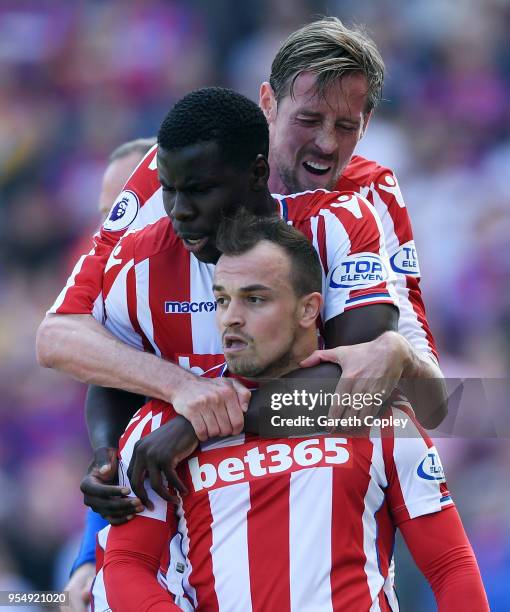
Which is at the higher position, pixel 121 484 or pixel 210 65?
pixel 210 65

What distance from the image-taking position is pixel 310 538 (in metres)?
3.03

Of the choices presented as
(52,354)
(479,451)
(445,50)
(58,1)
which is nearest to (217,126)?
(52,354)

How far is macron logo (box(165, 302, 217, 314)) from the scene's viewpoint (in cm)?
334

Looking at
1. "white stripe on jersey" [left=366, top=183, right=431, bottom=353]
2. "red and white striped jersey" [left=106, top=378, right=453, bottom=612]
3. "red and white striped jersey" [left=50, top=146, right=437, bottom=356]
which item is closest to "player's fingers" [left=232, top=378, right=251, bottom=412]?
"red and white striped jersey" [left=106, top=378, right=453, bottom=612]

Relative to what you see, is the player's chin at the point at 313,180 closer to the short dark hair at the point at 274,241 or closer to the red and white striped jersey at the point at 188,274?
the red and white striped jersey at the point at 188,274

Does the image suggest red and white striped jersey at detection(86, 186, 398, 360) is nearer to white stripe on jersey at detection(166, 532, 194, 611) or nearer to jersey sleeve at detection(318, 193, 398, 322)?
jersey sleeve at detection(318, 193, 398, 322)

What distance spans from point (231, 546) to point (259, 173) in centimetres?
98

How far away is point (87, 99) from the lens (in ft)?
28.5

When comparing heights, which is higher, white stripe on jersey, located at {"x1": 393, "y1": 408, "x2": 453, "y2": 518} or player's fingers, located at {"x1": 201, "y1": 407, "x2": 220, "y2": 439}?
player's fingers, located at {"x1": 201, "y1": 407, "x2": 220, "y2": 439}

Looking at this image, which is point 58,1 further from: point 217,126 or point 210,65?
point 217,126

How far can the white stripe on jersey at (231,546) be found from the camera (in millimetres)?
3029

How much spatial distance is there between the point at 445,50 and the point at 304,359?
555cm

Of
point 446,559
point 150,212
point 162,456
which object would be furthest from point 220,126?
point 446,559

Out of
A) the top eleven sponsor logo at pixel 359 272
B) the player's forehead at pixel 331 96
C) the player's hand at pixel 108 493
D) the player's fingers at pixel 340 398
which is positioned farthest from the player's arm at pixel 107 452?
the player's forehead at pixel 331 96
